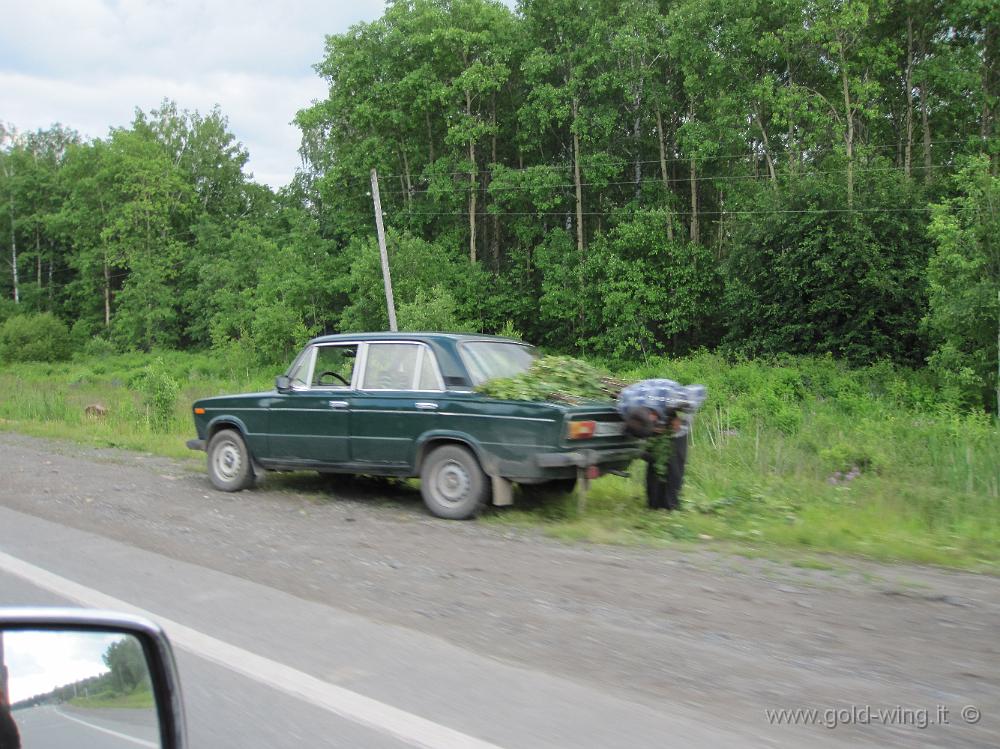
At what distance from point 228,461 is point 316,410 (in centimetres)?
160

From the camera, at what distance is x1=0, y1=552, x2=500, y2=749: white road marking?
3.57 meters

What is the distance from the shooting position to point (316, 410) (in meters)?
9.47

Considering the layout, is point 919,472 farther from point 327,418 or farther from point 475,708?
point 475,708

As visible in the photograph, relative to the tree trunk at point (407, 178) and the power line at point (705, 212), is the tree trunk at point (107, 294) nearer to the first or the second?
the tree trunk at point (407, 178)

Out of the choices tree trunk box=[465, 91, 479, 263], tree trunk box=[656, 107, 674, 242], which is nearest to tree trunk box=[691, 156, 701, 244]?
tree trunk box=[656, 107, 674, 242]

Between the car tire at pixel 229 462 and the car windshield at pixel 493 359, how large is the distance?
3169 millimetres

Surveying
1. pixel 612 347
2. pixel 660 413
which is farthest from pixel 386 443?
pixel 612 347

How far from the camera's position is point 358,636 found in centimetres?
489

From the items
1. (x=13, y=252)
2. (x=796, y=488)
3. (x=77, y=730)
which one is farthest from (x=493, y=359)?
(x=13, y=252)

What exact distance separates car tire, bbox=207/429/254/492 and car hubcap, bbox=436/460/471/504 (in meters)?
2.86

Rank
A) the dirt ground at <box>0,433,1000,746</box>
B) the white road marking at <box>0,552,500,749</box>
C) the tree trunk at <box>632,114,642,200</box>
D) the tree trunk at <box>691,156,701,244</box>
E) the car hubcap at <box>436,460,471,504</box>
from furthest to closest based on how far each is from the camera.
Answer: the tree trunk at <box>632,114,642,200</box> < the tree trunk at <box>691,156,701,244</box> < the car hubcap at <box>436,460,471,504</box> < the dirt ground at <box>0,433,1000,746</box> < the white road marking at <box>0,552,500,749</box>

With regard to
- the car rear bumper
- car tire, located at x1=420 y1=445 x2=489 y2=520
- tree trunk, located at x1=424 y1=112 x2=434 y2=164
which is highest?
tree trunk, located at x1=424 y1=112 x2=434 y2=164

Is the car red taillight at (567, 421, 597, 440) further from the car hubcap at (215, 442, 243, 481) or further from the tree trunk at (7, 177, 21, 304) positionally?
the tree trunk at (7, 177, 21, 304)

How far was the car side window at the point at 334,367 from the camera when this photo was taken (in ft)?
31.5
